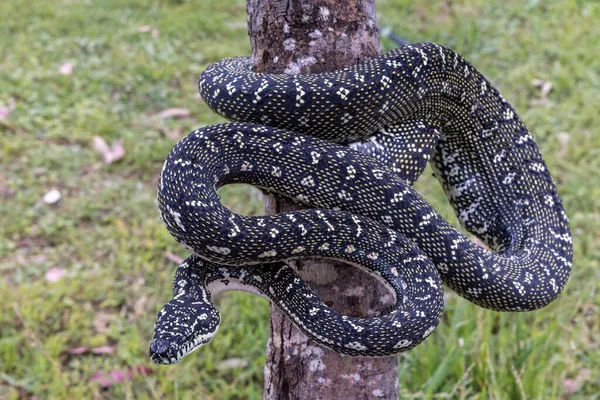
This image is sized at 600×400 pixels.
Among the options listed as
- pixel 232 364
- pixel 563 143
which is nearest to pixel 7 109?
pixel 232 364

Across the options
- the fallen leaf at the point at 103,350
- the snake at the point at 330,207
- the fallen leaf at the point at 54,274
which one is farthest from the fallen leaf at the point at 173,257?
the snake at the point at 330,207

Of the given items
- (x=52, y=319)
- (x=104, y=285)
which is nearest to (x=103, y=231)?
(x=104, y=285)

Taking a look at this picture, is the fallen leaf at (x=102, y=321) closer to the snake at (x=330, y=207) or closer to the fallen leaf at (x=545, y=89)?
→ the snake at (x=330, y=207)

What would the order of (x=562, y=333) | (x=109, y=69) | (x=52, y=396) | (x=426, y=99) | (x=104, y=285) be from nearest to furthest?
(x=426, y=99)
(x=52, y=396)
(x=562, y=333)
(x=104, y=285)
(x=109, y=69)

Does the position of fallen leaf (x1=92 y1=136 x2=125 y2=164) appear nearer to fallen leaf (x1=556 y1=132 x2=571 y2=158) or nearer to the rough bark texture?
the rough bark texture

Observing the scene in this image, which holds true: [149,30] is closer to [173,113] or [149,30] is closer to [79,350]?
[173,113]

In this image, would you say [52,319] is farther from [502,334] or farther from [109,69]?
[109,69]
